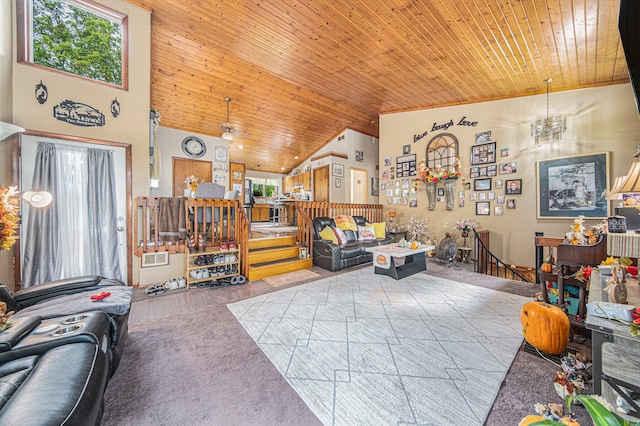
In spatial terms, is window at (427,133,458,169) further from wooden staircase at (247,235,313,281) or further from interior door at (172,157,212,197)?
interior door at (172,157,212,197)

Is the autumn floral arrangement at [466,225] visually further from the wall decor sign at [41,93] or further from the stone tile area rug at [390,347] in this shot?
the wall decor sign at [41,93]

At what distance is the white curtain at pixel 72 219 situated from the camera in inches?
117

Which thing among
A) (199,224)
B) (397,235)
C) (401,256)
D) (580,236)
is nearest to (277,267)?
(199,224)

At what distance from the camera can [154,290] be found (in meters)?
3.33

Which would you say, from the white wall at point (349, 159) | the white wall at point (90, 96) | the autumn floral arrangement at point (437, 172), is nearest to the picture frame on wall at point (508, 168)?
the autumn floral arrangement at point (437, 172)

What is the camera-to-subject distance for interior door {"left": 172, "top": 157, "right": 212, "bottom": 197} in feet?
21.4

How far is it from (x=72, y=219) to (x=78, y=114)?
4.72 feet

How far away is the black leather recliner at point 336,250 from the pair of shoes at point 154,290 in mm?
2567

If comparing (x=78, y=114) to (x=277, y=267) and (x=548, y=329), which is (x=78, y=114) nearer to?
(x=277, y=267)

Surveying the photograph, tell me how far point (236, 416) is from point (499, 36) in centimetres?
525

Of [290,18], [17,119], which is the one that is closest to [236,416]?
[17,119]

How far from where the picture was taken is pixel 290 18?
362cm

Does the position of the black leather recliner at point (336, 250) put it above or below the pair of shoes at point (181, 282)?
above

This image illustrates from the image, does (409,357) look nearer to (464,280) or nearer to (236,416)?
(236,416)
